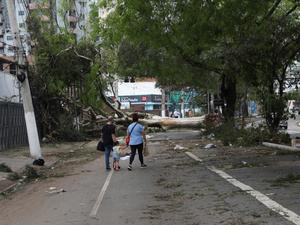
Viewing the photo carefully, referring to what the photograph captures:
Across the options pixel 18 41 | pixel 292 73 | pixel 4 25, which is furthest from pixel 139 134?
pixel 4 25

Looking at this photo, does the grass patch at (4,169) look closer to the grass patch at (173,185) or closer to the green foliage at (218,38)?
the green foliage at (218,38)

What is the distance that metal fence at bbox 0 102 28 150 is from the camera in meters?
28.9

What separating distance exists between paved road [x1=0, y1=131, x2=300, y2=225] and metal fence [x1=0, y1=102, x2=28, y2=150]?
35.4 ft

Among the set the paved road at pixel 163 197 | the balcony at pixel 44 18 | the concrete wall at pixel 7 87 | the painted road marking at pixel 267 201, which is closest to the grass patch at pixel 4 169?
the paved road at pixel 163 197

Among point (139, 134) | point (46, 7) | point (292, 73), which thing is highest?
point (46, 7)

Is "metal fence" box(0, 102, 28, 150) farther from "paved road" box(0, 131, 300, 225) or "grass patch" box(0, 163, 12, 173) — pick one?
"paved road" box(0, 131, 300, 225)

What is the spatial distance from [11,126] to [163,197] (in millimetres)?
19965

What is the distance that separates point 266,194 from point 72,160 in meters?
13.8

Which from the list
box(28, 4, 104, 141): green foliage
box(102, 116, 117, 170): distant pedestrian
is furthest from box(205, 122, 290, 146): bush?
box(28, 4, 104, 141): green foliage

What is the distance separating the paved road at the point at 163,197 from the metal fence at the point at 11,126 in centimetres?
1078

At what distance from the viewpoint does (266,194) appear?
37.6ft

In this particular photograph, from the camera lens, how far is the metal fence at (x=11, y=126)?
28.9 meters

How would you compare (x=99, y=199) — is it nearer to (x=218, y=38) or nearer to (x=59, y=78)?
(x=218, y=38)

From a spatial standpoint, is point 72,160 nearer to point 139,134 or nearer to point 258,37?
point 139,134
